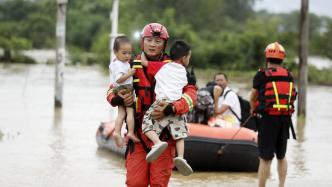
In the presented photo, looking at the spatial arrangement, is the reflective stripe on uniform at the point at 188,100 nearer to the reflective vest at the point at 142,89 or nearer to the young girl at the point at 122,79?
the reflective vest at the point at 142,89

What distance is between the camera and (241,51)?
52375 mm

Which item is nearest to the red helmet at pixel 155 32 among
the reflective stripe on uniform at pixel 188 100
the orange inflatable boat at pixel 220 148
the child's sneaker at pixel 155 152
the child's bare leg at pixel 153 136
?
Answer: the reflective stripe on uniform at pixel 188 100

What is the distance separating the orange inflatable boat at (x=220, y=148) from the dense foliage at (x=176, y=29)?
3284cm

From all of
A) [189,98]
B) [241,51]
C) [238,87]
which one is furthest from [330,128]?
[241,51]

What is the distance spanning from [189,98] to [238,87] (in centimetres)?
2879

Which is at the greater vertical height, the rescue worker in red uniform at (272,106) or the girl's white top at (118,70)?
the girl's white top at (118,70)

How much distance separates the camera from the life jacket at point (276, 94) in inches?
374

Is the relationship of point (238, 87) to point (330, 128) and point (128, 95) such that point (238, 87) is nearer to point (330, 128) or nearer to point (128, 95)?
point (330, 128)

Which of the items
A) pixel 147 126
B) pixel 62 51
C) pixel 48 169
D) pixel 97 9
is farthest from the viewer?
pixel 97 9

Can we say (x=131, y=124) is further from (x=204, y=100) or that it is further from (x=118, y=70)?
(x=204, y=100)

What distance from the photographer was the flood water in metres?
11.7

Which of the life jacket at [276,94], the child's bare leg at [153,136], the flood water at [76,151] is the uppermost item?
the life jacket at [276,94]

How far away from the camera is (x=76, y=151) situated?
14.5 metres

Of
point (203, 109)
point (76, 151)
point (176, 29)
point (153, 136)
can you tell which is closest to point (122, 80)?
point (153, 136)
